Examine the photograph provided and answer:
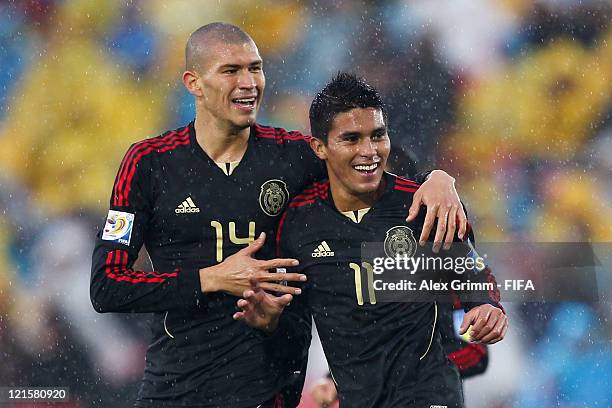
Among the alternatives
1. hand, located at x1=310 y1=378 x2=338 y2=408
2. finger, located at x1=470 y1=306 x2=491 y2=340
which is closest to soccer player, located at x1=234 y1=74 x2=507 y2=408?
finger, located at x1=470 y1=306 x2=491 y2=340

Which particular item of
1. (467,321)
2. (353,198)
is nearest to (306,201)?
(353,198)

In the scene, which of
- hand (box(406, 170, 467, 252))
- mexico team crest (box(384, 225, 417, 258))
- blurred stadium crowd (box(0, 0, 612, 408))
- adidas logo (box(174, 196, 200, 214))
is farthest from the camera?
blurred stadium crowd (box(0, 0, 612, 408))

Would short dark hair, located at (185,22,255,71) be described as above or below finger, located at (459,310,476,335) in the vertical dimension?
above

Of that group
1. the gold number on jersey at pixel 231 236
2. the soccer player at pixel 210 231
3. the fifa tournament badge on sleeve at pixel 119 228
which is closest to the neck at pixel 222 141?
the soccer player at pixel 210 231

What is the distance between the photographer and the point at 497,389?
6.55 meters

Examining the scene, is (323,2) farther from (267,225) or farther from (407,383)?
(407,383)

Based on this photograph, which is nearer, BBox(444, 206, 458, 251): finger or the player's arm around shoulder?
the player's arm around shoulder

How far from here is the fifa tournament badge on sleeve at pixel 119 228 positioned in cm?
360

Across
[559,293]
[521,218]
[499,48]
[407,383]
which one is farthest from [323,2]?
[407,383]

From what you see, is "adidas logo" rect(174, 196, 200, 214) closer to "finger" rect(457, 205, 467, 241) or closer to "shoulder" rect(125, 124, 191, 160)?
"shoulder" rect(125, 124, 191, 160)

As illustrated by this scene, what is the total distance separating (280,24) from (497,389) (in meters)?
2.79

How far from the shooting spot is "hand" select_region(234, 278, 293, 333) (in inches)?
132

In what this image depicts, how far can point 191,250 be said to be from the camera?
3686 mm

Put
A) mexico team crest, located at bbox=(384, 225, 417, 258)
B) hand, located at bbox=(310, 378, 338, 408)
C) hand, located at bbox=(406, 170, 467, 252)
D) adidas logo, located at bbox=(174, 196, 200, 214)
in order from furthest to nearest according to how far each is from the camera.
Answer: hand, located at bbox=(310, 378, 338, 408), adidas logo, located at bbox=(174, 196, 200, 214), mexico team crest, located at bbox=(384, 225, 417, 258), hand, located at bbox=(406, 170, 467, 252)
